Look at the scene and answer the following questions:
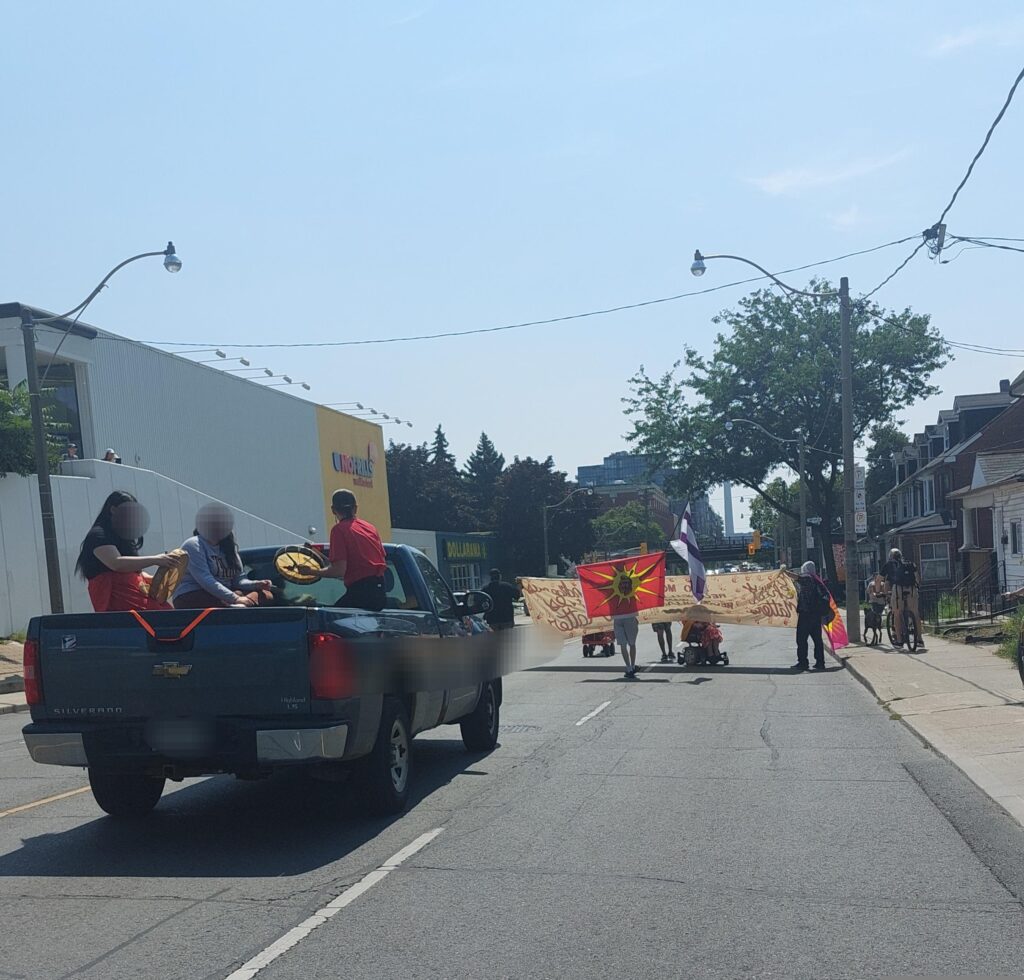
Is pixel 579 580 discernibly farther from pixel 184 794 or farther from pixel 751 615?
pixel 184 794

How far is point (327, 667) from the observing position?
705cm

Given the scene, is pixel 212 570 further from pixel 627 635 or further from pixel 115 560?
pixel 627 635

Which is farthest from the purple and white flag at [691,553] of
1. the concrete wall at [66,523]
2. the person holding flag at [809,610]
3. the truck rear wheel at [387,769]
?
the truck rear wheel at [387,769]

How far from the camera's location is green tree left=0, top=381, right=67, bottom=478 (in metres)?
27.5

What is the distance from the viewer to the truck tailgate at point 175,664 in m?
6.99

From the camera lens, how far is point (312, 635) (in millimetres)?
6992

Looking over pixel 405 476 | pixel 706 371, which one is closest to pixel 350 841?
pixel 706 371

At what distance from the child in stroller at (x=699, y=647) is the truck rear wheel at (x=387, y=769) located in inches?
519

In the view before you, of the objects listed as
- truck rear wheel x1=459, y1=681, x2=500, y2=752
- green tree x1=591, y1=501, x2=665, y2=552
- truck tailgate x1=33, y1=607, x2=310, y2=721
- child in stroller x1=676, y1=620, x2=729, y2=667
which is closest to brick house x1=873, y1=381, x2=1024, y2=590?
child in stroller x1=676, y1=620, x2=729, y2=667

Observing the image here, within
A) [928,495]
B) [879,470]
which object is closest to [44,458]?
[928,495]

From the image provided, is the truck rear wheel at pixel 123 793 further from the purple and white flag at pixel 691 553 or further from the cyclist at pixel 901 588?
the cyclist at pixel 901 588

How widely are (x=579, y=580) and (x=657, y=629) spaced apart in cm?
198

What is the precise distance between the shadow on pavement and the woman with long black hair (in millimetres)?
1469

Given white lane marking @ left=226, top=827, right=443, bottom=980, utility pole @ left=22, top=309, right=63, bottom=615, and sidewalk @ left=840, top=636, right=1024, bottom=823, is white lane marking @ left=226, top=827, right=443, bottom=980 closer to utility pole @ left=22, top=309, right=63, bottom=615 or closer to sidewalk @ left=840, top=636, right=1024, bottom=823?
sidewalk @ left=840, top=636, right=1024, bottom=823
